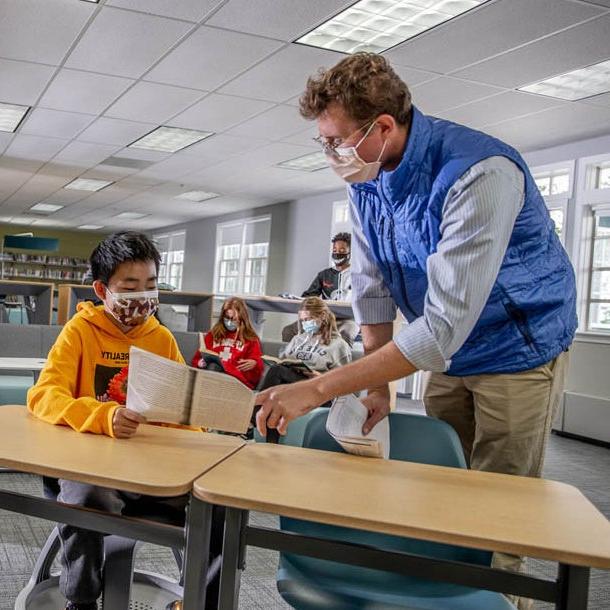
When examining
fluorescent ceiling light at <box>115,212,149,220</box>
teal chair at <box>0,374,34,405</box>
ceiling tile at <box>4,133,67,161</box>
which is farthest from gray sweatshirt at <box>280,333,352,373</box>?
fluorescent ceiling light at <box>115,212,149,220</box>

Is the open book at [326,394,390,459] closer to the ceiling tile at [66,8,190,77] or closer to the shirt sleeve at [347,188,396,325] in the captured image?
the shirt sleeve at [347,188,396,325]

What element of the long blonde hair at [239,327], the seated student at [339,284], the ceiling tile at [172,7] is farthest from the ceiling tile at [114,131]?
the ceiling tile at [172,7]

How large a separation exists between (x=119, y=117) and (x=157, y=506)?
5.32 m

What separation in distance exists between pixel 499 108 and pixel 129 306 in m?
4.30

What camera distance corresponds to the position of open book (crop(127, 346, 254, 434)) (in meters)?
1.28

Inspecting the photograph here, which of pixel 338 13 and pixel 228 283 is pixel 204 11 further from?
pixel 228 283

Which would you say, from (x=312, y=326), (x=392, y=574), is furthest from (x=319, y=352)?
(x=392, y=574)

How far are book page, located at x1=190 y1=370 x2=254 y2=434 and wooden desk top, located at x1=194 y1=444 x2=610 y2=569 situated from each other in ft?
0.25

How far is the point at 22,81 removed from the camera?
5.37 m

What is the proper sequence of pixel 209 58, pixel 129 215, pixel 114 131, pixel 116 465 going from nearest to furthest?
pixel 116 465 < pixel 209 58 < pixel 114 131 < pixel 129 215

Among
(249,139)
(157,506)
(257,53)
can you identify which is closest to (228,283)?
(249,139)

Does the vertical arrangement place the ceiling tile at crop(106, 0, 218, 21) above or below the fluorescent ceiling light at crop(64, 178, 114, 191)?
below

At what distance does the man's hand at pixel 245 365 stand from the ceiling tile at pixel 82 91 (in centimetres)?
228

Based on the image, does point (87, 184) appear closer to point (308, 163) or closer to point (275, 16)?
point (308, 163)
